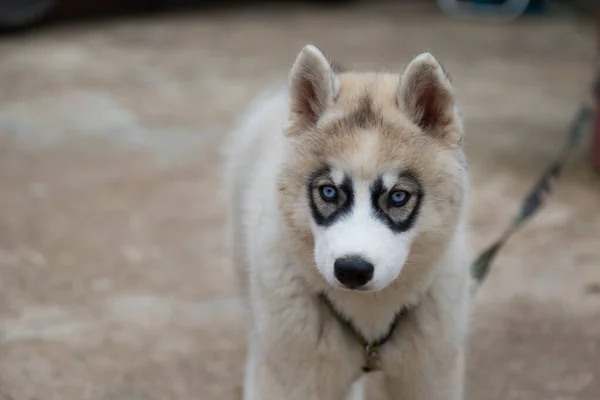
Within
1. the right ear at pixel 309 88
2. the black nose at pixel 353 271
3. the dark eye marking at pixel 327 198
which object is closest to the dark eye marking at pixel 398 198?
the dark eye marking at pixel 327 198

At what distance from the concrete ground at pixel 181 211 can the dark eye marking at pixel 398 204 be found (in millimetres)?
1422

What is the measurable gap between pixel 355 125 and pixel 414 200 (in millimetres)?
290

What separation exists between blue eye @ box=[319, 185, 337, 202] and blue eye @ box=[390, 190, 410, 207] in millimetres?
167

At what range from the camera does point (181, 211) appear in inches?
247

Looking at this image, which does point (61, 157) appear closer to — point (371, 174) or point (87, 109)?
point (87, 109)

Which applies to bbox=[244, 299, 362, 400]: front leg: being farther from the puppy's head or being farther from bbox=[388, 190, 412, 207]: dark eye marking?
bbox=[388, 190, 412, 207]: dark eye marking

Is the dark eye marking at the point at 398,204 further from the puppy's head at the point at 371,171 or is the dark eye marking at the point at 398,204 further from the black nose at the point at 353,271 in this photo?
the black nose at the point at 353,271

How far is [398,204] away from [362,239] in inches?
7.7

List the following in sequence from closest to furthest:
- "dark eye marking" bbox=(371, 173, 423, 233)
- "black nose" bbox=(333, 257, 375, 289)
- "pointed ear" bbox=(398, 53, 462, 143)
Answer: "black nose" bbox=(333, 257, 375, 289) → "dark eye marking" bbox=(371, 173, 423, 233) → "pointed ear" bbox=(398, 53, 462, 143)

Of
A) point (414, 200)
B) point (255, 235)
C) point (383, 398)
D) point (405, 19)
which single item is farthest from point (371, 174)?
point (405, 19)

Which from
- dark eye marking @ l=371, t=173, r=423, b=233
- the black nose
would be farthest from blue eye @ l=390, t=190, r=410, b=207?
the black nose

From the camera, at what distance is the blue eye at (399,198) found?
280 centimetres

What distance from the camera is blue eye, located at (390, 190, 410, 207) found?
2.80 metres

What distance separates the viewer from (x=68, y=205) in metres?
6.34
